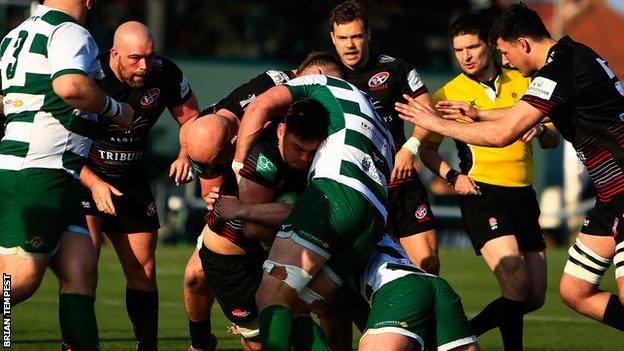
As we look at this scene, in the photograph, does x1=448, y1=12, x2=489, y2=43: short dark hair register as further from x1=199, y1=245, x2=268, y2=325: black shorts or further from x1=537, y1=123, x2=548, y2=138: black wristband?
x1=199, y1=245, x2=268, y2=325: black shorts

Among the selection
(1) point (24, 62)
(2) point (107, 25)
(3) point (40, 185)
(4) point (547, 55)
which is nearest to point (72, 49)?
(1) point (24, 62)

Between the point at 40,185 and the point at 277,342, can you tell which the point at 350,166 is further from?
the point at 40,185

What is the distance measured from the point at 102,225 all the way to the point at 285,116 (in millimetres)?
2522

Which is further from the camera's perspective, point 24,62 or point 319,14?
point 319,14

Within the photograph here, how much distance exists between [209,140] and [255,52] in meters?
21.1

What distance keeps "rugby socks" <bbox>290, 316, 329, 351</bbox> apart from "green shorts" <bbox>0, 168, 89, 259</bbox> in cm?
154

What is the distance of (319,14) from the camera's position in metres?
30.1

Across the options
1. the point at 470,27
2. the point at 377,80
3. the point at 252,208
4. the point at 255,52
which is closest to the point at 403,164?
the point at 377,80

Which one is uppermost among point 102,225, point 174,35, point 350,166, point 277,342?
point 350,166

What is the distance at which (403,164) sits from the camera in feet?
32.1

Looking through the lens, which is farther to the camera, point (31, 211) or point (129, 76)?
point (129, 76)

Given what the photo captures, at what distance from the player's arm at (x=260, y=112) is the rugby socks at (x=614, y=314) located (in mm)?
3038

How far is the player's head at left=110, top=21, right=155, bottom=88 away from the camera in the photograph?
8367mm

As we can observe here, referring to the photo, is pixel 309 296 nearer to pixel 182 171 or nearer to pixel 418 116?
pixel 418 116
